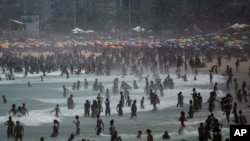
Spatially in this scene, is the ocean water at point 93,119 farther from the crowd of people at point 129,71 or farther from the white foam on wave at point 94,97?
the crowd of people at point 129,71

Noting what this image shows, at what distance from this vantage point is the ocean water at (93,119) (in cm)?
2218

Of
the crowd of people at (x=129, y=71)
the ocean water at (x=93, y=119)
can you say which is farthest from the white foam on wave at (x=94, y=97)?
the crowd of people at (x=129, y=71)

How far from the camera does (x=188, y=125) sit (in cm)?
2306

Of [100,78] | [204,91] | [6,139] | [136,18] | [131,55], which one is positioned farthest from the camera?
[136,18]

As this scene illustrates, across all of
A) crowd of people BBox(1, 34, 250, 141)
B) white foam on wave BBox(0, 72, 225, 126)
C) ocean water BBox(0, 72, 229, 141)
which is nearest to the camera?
ocean water BBox(0, 72, 229, 141)

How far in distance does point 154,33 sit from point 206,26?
7318mm

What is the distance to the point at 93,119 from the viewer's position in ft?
84.9

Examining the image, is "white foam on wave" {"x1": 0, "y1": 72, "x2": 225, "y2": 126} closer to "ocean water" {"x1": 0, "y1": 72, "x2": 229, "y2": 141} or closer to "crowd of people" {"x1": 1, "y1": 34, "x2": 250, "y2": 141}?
"ocean water" {"x1": 0, "y1": 72, "x2": 229, "y2": 141}

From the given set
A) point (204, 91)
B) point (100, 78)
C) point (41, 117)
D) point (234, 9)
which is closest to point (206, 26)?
point (234, 9)

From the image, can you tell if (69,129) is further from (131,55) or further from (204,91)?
(131,55)

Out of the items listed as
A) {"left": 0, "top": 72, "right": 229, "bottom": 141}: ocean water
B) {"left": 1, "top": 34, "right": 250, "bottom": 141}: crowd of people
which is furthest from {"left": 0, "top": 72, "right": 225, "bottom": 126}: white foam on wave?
{"left": 1, "top": 34, "right": 250, "bottom": 141}: crowd of people

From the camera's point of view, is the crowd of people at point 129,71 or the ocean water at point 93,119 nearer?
the ocean water at point 93,119

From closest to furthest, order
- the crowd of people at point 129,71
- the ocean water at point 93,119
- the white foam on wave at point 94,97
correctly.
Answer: the ocean water at point 93,119 < the crowd of people at point 129,71 < the white foam on wave at point 94,97

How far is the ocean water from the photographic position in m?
22.2
